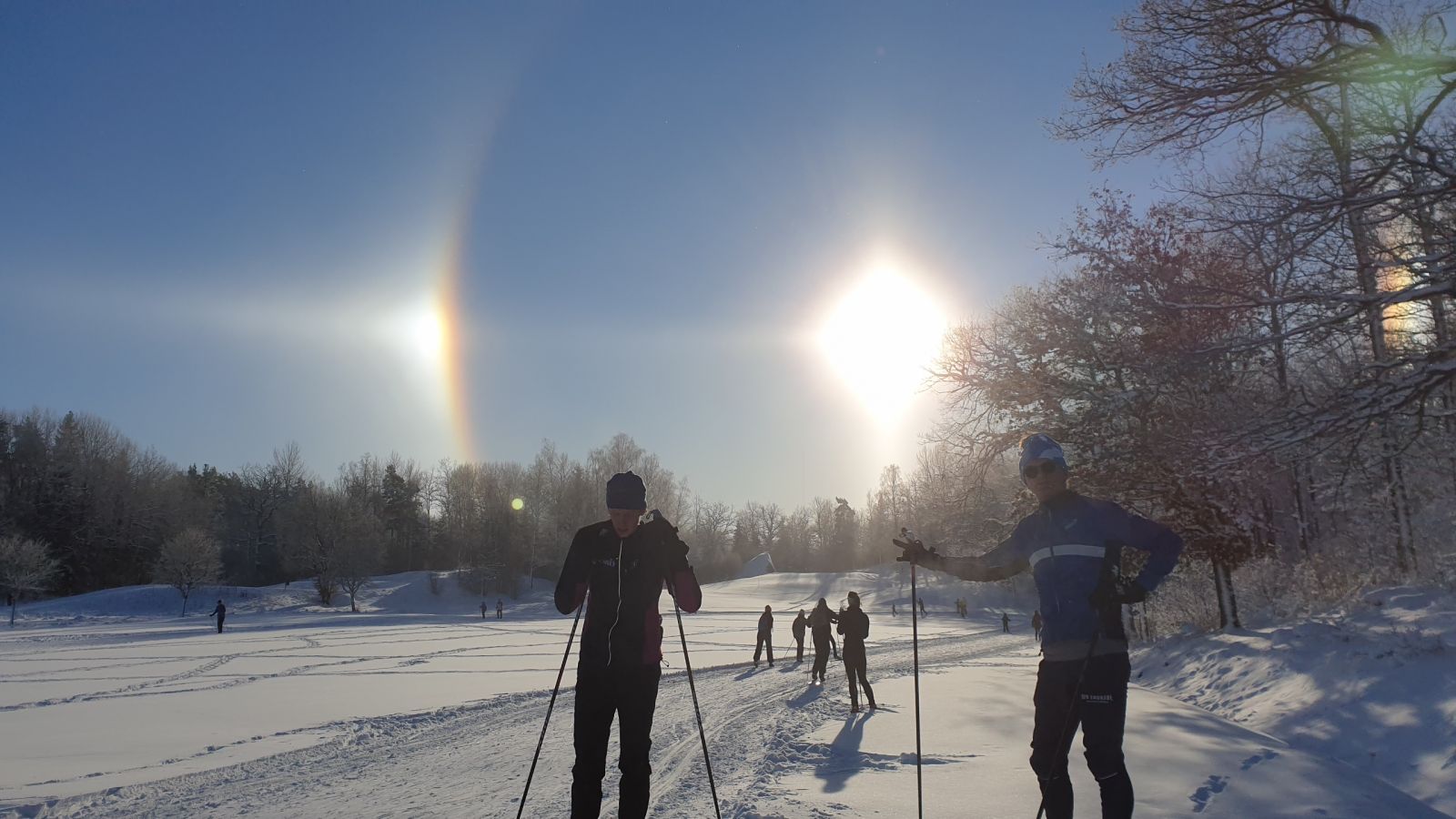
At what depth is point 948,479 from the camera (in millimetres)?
18250

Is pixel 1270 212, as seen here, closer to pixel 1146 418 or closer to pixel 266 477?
pixel 1146 418

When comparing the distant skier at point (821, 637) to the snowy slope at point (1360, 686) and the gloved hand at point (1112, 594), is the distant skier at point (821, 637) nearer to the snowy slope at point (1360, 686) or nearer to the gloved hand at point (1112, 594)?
the snowy slope at point (1360, 686)

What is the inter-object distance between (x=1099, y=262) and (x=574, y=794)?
1388cm

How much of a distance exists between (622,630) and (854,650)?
8.78m

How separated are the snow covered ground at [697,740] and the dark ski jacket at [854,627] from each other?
3.16 ft

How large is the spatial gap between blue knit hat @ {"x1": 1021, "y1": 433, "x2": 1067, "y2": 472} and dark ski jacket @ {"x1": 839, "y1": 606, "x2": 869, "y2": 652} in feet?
28.0

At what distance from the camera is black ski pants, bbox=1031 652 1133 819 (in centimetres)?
381

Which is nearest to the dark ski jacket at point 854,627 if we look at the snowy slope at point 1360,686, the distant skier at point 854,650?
the distant skier at point 854,650

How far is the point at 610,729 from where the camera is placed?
4.28 metres

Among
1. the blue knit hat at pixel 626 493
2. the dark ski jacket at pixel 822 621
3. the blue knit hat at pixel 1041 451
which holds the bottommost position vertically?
the dark ski jacket at pixel 822 621

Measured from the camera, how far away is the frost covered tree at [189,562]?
57.1m

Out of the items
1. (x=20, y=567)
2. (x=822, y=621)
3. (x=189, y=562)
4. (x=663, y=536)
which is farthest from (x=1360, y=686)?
(x=20, y=567)

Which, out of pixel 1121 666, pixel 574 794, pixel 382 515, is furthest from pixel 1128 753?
pixel 382 515

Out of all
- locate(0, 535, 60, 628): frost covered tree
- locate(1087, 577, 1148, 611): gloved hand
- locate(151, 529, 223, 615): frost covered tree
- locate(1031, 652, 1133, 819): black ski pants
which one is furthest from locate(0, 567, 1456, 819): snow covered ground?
locate(0, 535, 60, 628): frost covered tree
